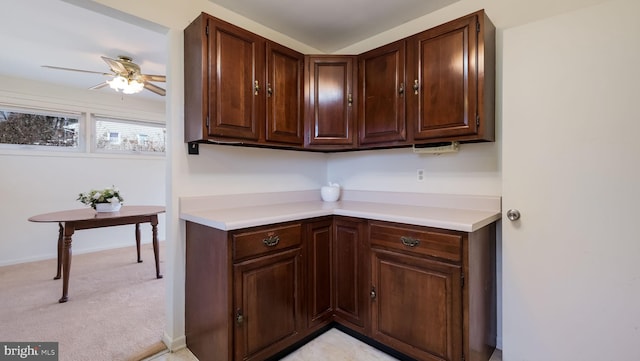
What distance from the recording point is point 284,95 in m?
2.13

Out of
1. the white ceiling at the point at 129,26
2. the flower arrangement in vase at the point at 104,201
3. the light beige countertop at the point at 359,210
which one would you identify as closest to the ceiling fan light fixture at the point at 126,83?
the white ceiling at the point at 129,26

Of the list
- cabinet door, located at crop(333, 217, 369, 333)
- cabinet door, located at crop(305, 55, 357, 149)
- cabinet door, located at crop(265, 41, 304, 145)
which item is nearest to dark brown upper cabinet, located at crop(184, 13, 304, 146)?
cabinet door, located at crop(265, 41, 304, 145)

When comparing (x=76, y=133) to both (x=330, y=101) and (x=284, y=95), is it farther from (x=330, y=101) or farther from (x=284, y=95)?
(x=330, y=101)

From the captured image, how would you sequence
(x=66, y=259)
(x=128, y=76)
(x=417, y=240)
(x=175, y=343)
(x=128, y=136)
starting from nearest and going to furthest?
(x=417, y=240)
(x=175, y=343)
(x=66, y=259)
(x=128, y=76)
(x=128, y=136)

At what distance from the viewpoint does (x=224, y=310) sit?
1508 millimetres

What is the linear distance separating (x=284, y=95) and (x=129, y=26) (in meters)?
1.56

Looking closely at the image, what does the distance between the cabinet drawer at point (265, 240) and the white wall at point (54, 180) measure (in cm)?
→ 390

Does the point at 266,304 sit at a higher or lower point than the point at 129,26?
lower

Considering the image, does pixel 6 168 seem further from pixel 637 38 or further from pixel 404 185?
pixel 637 38

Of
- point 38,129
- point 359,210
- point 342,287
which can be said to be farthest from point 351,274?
point 38,129

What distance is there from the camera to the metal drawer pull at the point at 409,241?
1.62m

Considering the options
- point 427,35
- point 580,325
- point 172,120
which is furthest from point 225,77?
point 580,325

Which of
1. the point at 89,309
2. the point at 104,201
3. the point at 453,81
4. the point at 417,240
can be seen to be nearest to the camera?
the point at 417,240

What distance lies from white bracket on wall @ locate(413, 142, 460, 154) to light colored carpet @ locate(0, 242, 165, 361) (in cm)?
231
